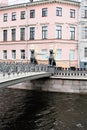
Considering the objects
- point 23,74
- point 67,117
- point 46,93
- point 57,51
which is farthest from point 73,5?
point 67,117

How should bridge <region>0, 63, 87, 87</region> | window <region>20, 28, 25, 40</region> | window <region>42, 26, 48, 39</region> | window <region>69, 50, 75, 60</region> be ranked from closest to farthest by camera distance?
bridge <region>0, 63, 87, 87</region> → window <region>42, 26, 48, 39</region> → window <region>69, 50, 75, 60</region> → window <region>20, 28, 25, 40</region>

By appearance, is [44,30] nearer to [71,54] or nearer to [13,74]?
[71,54]

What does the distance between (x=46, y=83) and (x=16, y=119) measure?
14.6 metres

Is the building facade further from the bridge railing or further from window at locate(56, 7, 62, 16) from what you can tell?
the bridge railing

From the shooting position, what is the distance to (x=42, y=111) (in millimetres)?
29156

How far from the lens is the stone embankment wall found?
37.5 m

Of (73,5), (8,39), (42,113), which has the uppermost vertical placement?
(73,5)

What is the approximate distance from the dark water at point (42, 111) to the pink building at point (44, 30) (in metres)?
9.48

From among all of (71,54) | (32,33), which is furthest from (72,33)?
(32,33)

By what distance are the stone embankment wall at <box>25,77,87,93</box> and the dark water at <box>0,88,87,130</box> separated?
4.43 feet

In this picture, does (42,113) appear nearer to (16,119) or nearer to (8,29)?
(16,119)

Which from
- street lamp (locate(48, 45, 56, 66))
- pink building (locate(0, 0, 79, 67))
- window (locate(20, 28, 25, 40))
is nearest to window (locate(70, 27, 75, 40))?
pink building (locate(0, 0, 79, 67))

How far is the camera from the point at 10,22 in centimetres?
4975

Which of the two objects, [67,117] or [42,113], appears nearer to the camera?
[67,117]
